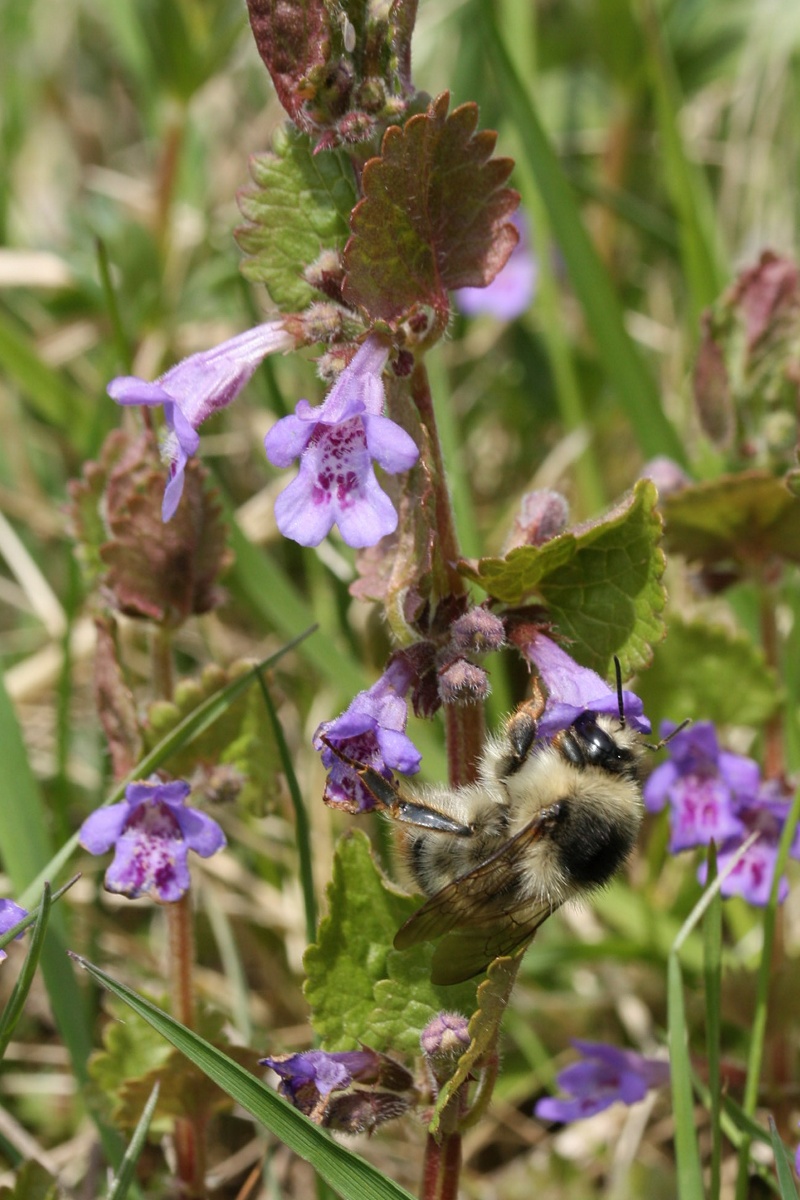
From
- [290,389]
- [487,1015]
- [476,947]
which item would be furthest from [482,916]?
[290,389]

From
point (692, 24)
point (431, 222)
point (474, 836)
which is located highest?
point (692, 24)

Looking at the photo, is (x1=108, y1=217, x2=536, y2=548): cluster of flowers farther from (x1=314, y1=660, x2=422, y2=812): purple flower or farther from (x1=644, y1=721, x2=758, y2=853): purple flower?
(x1=644, y1=721, x2=758, y2=853): purple flower

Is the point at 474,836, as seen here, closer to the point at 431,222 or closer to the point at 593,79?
the point at 431,222

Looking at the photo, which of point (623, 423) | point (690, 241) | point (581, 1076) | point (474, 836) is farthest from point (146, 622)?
point (623, 423)

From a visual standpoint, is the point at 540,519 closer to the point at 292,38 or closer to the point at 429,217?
the point at 429,217

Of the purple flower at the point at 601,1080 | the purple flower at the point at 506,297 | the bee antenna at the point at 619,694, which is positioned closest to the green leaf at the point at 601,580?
the bee antenna at the point at 619,694

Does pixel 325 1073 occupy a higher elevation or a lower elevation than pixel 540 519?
lower
